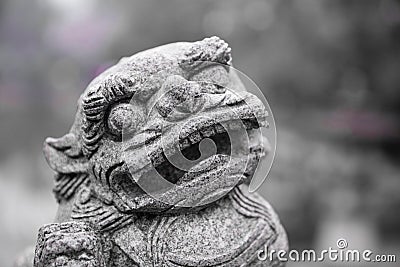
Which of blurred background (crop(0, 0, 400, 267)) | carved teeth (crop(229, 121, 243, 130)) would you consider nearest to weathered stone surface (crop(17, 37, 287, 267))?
carved teeth (crop(229, 121, 243, 130))

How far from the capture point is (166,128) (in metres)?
1.97

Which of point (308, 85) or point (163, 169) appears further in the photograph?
point (308, 85)

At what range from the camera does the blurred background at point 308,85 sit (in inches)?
192

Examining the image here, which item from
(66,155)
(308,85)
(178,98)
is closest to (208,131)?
(178,98)

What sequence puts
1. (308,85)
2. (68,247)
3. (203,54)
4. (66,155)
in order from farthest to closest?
(308,85) < (66,155) < (203,54) < (68,247)

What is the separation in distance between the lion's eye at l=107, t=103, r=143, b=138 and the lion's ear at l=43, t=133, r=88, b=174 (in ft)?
0.67

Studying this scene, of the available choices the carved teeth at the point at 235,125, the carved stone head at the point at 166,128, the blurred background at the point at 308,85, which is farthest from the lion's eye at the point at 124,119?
the blurred background at the point at 308,85

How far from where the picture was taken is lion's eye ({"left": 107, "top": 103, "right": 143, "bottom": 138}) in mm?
1938

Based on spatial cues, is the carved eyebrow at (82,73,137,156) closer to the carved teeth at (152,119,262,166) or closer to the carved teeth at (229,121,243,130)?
the carved teeth at (152,119,262,166)

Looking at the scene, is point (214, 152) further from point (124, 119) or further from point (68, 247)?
point (68, 247)

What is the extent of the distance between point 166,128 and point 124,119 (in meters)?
0.12

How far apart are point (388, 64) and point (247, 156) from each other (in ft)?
10.0

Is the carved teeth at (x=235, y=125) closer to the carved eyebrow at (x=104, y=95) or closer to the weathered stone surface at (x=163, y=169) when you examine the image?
the weathered stone surface at (x=163, y=169)

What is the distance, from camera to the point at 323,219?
17.0 ft
